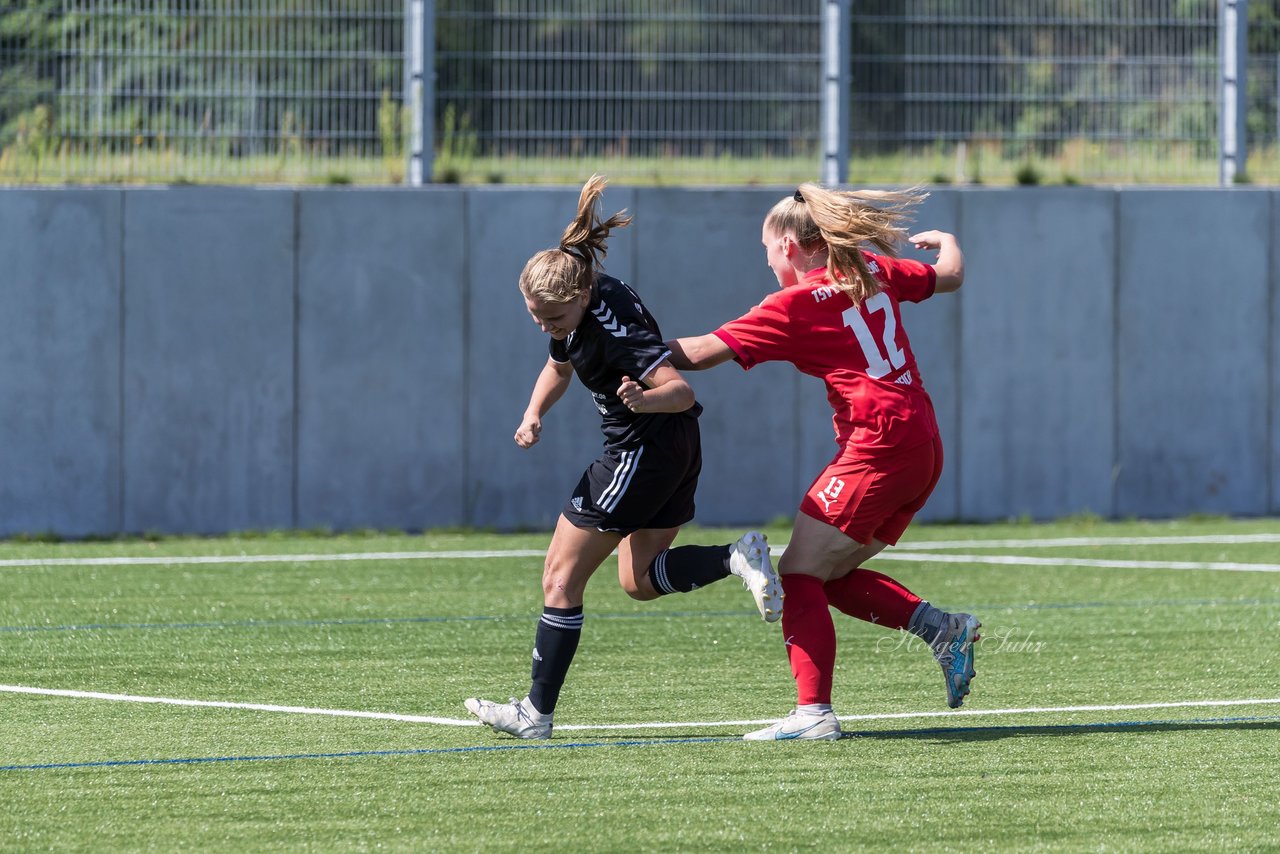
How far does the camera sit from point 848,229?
5.45 m

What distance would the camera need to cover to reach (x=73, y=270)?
1233cm

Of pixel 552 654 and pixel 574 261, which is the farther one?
pixel 552 654

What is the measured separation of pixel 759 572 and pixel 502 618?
10.3 ft

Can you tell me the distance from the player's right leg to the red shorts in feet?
2.17

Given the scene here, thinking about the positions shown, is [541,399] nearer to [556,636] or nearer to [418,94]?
[556,636]

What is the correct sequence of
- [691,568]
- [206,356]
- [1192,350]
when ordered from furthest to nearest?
[1192,350] → [206,356] → [691,568]

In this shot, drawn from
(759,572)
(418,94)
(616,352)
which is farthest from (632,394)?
(418,94)

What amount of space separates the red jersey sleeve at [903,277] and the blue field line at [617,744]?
1.38 m

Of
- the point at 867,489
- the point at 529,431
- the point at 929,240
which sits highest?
the point at 929,240

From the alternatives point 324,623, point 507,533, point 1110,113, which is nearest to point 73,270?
point 507,533

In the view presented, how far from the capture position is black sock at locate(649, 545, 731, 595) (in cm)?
566

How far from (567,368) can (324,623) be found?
292 centimetres

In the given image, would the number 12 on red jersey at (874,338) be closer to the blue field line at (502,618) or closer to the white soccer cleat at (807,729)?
the white soccer cleat at (807,729)

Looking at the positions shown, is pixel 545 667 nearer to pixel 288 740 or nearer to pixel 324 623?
pixel 288 740
